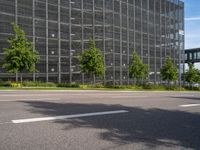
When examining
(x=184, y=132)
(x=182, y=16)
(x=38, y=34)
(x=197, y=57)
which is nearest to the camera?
(x=184, y=132)

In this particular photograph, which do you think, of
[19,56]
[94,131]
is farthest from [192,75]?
[94,131]

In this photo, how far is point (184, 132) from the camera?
7402 mm

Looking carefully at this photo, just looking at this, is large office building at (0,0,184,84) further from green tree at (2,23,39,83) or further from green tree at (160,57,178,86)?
green tree at (2,23,39,83)

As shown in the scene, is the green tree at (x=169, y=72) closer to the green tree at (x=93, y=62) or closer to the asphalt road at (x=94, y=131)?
the green tree at (x=93, y=62)

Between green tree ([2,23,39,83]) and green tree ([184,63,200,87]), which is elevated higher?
green tree ([2,23,39,83])

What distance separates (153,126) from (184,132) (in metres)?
0.89

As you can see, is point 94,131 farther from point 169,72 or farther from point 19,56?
point 169,72

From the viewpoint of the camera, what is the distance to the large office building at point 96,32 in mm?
49250

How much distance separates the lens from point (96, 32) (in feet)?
193

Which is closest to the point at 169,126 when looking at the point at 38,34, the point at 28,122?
the point at 28,122

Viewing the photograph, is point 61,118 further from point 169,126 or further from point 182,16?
point 182,16

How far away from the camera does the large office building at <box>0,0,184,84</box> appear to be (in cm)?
4925

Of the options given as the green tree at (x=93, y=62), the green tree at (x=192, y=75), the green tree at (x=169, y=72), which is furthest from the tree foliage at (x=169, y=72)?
the green tree at (x=93, y=62)

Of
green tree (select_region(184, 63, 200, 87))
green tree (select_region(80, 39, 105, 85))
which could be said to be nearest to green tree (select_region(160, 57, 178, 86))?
green tree (select_region(184, 63, 200, 87))
